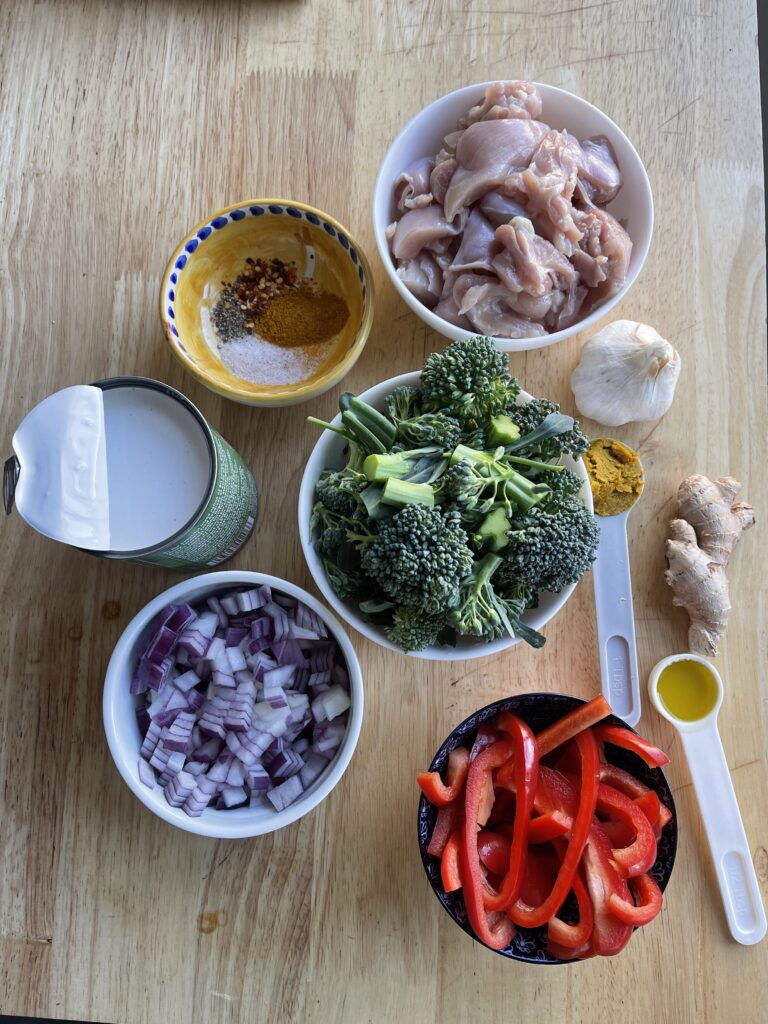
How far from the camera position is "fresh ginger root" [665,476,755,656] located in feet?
4.43

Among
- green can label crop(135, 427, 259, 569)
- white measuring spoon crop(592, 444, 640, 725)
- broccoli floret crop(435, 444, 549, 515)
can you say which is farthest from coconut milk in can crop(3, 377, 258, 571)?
white measuring spoon crop(592, 444, 640, 725)

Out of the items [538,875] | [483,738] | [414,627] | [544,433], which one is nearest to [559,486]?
[544,433]

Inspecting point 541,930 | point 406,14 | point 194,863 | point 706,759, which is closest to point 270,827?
point 194,863

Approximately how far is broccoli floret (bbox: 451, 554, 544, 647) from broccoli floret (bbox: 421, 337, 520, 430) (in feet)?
0.72

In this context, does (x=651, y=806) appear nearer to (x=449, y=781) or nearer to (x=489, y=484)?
(x=449, y=781)

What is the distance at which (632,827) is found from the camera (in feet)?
3.91

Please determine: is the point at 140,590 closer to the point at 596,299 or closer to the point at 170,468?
the point at 170,468

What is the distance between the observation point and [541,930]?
1.19 m

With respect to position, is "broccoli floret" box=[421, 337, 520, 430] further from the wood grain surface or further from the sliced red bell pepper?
the sliced red bell pepper

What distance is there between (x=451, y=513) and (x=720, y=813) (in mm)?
774

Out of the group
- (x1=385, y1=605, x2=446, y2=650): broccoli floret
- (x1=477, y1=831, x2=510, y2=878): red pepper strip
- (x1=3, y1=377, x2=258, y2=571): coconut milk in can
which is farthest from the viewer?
(x1=477, y1=831, x2=510, y2=878): red pepper strip

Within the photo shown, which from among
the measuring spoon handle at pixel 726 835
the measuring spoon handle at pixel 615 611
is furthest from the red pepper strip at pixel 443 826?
the measuring spoon handle at pixel 726 835

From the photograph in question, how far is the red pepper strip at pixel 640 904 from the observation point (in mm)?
1130

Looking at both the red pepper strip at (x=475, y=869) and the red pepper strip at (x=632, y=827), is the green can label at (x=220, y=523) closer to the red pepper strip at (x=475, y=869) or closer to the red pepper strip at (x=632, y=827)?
the red pepper strip at (x=475, y=869)
